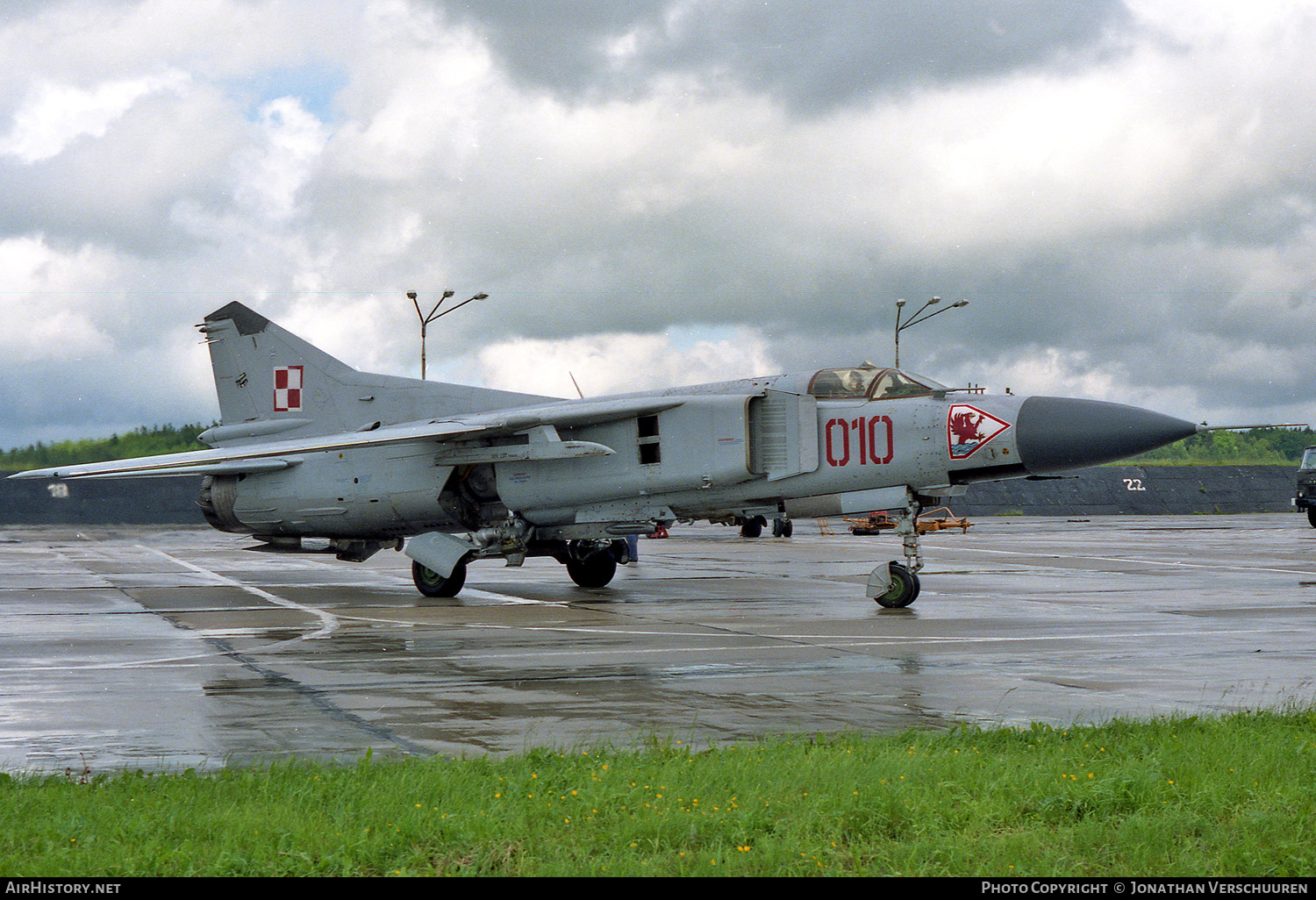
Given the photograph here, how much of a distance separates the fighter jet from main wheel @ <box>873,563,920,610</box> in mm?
24

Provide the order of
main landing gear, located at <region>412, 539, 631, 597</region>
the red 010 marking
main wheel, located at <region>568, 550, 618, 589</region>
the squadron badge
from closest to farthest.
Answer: the squadron badge
the red 010 marking
main landing gear, located at <region>412, 539, 631, 597</region>
main wheel, located at <region>568, 550, 618, 589</region>

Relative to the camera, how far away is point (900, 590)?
15070 mm

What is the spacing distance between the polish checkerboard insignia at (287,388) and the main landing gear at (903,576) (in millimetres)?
9841

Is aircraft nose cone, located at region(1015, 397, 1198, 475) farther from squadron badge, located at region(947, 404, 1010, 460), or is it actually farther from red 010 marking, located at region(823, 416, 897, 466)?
red 010 marking, located at region(823, 416, 897, 466)

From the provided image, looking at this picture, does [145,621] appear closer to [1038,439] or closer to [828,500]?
[828,500]

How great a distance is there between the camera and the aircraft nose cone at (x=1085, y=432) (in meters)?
14.2

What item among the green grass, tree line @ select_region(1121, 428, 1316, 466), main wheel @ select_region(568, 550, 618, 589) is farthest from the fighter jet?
tree line @ select_region(1121, 428, 1316, 466)

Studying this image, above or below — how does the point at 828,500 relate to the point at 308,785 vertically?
above

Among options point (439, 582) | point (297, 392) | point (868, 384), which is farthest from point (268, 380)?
point (868, 384)

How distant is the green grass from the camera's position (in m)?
4.36

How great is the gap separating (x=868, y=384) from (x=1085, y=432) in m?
2.87

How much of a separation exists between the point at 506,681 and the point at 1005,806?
477 centimetres

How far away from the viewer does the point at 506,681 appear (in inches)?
356
